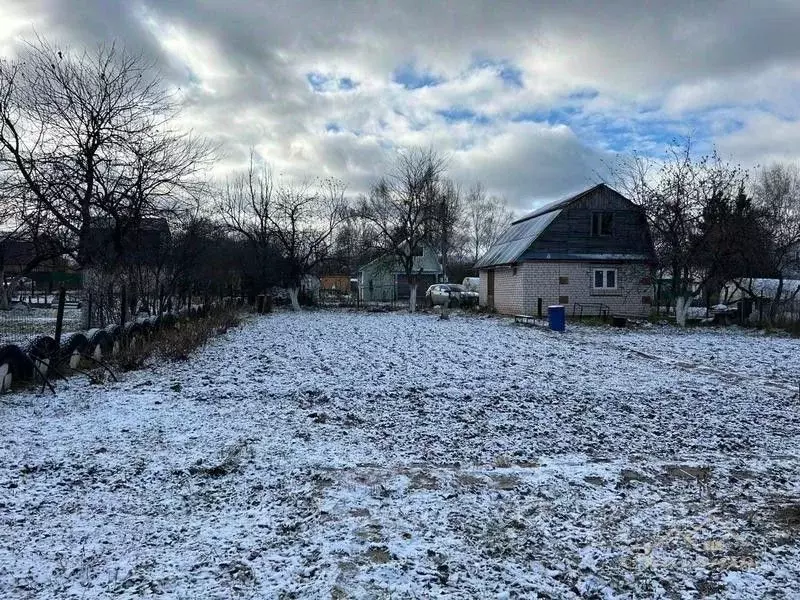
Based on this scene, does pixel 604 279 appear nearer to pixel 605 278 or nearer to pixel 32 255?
pixel 605 278

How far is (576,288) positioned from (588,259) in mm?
1329

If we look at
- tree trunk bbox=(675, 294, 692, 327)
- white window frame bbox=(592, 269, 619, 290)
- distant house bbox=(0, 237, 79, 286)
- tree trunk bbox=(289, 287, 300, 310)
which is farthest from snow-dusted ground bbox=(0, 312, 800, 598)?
tree trunk bbox=(289, 287, 300, 310)

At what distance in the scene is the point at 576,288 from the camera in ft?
79.2

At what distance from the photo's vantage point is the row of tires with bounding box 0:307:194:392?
23.3 feet

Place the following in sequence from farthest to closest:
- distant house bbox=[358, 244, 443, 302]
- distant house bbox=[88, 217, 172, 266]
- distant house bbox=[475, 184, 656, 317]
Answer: distant house bbox=[358, 244, 443, 302], distant house bbox=[475, 184, 656, 317], distant house bbox=[88, 217, 172, 266]

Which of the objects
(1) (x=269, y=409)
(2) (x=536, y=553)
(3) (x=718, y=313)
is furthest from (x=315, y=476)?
(3) (x=718, y=313)

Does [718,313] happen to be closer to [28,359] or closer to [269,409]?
[269,409]

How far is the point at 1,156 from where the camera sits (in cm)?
1366

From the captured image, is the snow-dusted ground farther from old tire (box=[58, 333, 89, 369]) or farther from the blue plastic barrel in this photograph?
the blue plastic barrel

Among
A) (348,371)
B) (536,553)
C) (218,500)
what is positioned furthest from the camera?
(348,371)

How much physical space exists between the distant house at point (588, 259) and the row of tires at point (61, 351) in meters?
16.8

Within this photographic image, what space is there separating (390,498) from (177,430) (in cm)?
266

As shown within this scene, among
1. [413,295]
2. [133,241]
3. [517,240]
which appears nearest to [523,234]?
[517,240]

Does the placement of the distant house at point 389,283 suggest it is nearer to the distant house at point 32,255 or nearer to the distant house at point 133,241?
the distant house at point 133,241
